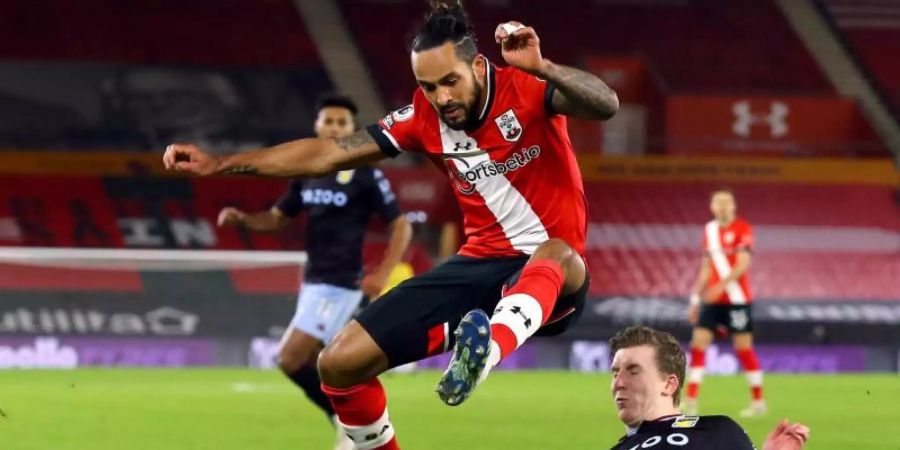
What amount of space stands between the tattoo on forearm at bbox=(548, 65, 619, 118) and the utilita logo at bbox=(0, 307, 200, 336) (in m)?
11.8

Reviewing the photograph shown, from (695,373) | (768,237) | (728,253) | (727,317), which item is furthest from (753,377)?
(768,237)

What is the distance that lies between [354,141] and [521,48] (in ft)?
3.54

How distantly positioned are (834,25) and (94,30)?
43.5ft

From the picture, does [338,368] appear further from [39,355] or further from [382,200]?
[39,355]

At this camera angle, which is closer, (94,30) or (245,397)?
(245,397)

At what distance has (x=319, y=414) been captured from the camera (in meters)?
11.2

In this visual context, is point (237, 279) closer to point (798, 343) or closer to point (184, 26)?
point (798, 343)

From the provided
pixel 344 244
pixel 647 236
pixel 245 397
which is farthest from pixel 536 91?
pixel 647 236

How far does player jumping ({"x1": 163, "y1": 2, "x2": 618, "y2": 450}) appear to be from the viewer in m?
5.57

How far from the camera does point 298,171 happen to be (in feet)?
19.5

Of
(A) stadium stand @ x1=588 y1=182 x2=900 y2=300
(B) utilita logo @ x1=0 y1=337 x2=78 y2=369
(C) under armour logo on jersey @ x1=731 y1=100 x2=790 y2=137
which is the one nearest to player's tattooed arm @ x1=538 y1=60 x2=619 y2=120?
(B) utilita logo @ x1=0 y1=337 x2=78 y2=369

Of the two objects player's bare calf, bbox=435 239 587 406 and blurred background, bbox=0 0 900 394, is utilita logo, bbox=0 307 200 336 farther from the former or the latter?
player's bare calf, bbox=435 239 587 406

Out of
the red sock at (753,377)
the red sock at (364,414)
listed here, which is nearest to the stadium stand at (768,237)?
the red sock at (753,377)

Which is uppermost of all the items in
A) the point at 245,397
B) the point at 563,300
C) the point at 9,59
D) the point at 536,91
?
the point at 9,59
